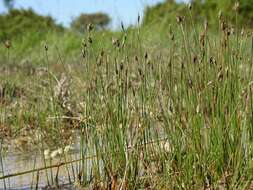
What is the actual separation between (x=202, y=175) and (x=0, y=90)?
268 cm

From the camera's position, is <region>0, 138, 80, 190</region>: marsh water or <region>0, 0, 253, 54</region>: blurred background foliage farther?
<region>0, 0, 253, 54</region>: blurred background foliage

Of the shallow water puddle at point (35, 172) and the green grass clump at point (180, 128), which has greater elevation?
the green grass clump at point (180, 128)

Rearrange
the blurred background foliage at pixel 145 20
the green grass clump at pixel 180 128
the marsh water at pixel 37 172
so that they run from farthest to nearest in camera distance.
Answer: the blurred background foliage at pixel 145 20 < the marsh water at pixel 37 172 < the green grass clump at pixel 180 128

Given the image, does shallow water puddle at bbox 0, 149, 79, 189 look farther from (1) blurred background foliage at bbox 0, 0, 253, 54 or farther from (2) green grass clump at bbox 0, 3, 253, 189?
(1) blurred background foliage at bbox 0, 0, 253, 54

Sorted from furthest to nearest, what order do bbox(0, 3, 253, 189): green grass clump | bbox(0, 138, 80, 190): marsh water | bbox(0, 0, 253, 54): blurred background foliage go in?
bbox(0, 0, 253, 54): blurred background foliage
bbox(0, 138, 80, 190): marsh water
bbox(0, 3, 253, 189): green grass clump

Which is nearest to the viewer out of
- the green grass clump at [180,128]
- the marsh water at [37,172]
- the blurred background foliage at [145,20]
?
the green grass clump at [180,128]

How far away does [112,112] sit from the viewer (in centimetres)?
249

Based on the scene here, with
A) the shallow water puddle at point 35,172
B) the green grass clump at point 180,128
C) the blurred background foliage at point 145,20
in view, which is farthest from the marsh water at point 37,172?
the blurred background foliage at point 145,20

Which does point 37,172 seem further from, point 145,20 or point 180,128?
point 145,20

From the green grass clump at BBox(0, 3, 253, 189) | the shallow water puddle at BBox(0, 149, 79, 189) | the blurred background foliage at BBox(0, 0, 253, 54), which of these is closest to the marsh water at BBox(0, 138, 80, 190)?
the shallow water puddle at BBox(0, 149, 79, 189)

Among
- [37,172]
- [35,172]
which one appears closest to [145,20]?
[35,172]

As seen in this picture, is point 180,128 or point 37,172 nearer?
point 180,128

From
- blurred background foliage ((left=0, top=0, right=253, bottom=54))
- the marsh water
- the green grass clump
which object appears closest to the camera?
the green grass clump

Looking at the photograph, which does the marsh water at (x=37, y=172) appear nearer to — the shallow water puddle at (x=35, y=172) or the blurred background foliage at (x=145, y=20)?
the shallow water puddle at (x=35, y=172)
